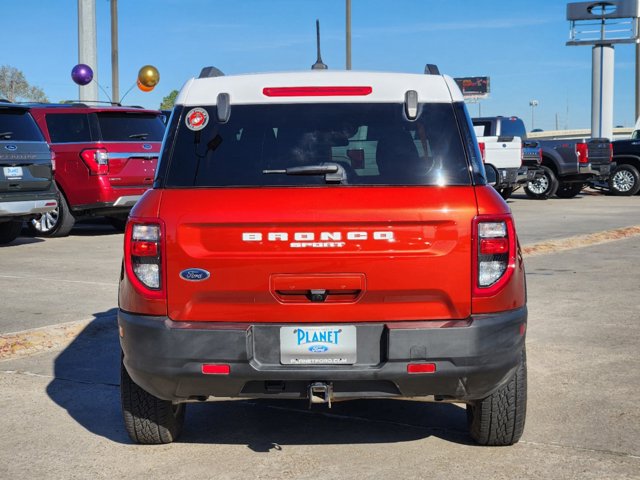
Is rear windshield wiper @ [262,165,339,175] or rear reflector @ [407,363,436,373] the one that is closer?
rear reflector @ [407,363,436,373]

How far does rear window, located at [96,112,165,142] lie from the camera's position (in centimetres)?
1453

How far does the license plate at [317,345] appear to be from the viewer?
3986mm

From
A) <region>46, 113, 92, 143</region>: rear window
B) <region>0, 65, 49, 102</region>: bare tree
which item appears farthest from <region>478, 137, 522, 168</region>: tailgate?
<region>0, 65, 49, 102</region>: bare tree

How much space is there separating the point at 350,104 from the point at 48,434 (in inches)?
89.4

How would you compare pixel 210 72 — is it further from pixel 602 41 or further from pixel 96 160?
pixel 602 41

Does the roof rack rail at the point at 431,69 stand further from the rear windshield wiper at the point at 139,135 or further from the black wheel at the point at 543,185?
the black wheel at the point at 543,185

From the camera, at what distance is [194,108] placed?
430cm

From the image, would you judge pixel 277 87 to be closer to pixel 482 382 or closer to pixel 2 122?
pixel 482 382

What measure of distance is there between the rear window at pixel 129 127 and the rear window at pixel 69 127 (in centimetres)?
23

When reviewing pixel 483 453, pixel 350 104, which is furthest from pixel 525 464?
pixel 350 104

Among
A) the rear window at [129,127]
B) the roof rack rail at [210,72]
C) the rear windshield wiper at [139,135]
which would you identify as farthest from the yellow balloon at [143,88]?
the roof rack rail at [210,72]

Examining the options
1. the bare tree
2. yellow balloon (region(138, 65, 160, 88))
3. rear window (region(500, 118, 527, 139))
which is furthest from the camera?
the bare tree

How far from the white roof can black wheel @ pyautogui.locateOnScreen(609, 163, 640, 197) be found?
78.2ft

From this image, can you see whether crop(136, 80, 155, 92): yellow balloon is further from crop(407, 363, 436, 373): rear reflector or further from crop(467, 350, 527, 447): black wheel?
crop(407, 363, 436, 373): rear reflector
